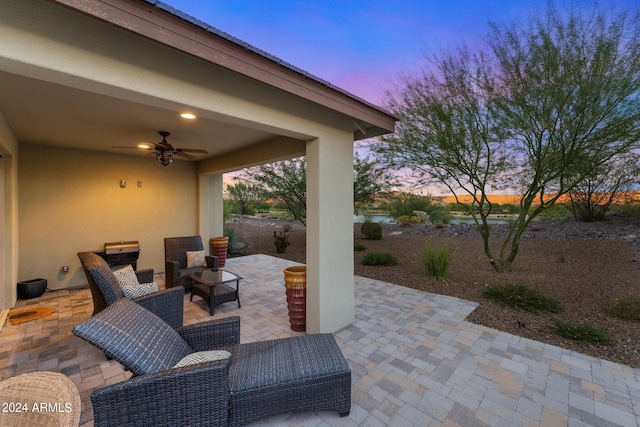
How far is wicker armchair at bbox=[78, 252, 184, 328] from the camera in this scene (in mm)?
2969

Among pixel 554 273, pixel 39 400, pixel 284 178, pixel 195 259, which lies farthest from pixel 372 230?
pixel 39 400

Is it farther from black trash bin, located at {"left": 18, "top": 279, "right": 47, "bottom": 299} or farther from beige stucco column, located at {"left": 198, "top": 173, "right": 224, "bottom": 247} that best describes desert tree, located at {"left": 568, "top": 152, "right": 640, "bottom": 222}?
black trash bin, located at {"left": 18, "top": 279, "right": 47, "bottom": 299}

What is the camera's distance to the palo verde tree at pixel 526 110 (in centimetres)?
439

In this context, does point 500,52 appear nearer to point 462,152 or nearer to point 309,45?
point 462,152

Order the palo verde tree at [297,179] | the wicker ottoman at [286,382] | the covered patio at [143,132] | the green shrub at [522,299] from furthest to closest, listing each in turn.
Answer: the palo verde tree at [297,179] < the green shrub at [522,299] < the wicker ottoman at [286,382] < the covered patio at [143,132]

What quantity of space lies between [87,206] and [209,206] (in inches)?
110

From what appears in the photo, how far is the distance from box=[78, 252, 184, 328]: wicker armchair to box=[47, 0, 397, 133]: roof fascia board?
2.58m

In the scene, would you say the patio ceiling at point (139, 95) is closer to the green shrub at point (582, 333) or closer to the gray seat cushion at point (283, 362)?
the gray seat cushion at point (283, 362)

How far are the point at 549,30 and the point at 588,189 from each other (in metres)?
4.80

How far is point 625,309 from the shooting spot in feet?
13.7

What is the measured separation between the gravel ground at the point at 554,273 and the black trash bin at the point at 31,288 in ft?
18.8

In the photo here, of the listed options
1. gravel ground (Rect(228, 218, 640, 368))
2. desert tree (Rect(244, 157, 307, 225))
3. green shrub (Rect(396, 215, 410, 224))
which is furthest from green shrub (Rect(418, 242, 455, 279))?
green shrub (Rect(396, 215, 410, 224))

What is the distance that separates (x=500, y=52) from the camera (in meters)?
5.22

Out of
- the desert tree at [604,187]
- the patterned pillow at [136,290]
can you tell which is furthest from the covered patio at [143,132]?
the desert tree at [604,187]
